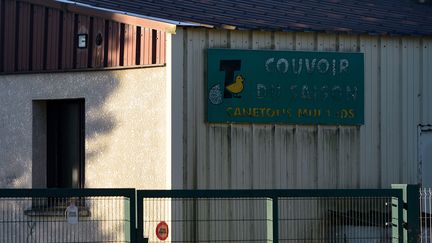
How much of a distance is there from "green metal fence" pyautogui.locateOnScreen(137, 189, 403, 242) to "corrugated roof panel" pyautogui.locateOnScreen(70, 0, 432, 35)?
9.58ft

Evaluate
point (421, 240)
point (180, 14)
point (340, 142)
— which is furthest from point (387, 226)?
point (180, 14)

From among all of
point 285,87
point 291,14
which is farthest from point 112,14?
point 291,14

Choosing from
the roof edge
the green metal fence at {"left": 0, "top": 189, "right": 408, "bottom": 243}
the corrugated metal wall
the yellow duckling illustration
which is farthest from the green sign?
the green metal fence at {"left": 0, "top": 189, "right": 408, "bottom": 243}

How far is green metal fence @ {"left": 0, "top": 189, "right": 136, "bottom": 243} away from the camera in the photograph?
1068cm

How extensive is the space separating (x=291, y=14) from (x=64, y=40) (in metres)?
3.91

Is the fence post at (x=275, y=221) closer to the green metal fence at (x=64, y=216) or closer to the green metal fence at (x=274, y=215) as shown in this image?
the green metal fence at (x=274, y=215)

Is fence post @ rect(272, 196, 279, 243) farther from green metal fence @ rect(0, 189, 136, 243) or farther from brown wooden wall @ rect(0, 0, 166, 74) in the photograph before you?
brown wooden wall @ rect(0, 0, 166, 74)

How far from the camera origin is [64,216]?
11422 mm

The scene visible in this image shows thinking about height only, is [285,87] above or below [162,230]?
above

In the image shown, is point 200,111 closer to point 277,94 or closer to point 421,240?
point 277,94

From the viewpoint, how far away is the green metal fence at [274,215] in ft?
36.0

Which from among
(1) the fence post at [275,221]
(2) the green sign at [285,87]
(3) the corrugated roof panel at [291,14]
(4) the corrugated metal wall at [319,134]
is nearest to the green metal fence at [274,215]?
(1) the fence post at [275,221]

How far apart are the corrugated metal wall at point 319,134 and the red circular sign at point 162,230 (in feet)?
4.62

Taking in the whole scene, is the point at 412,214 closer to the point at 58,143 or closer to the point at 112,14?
the point at 112,14
